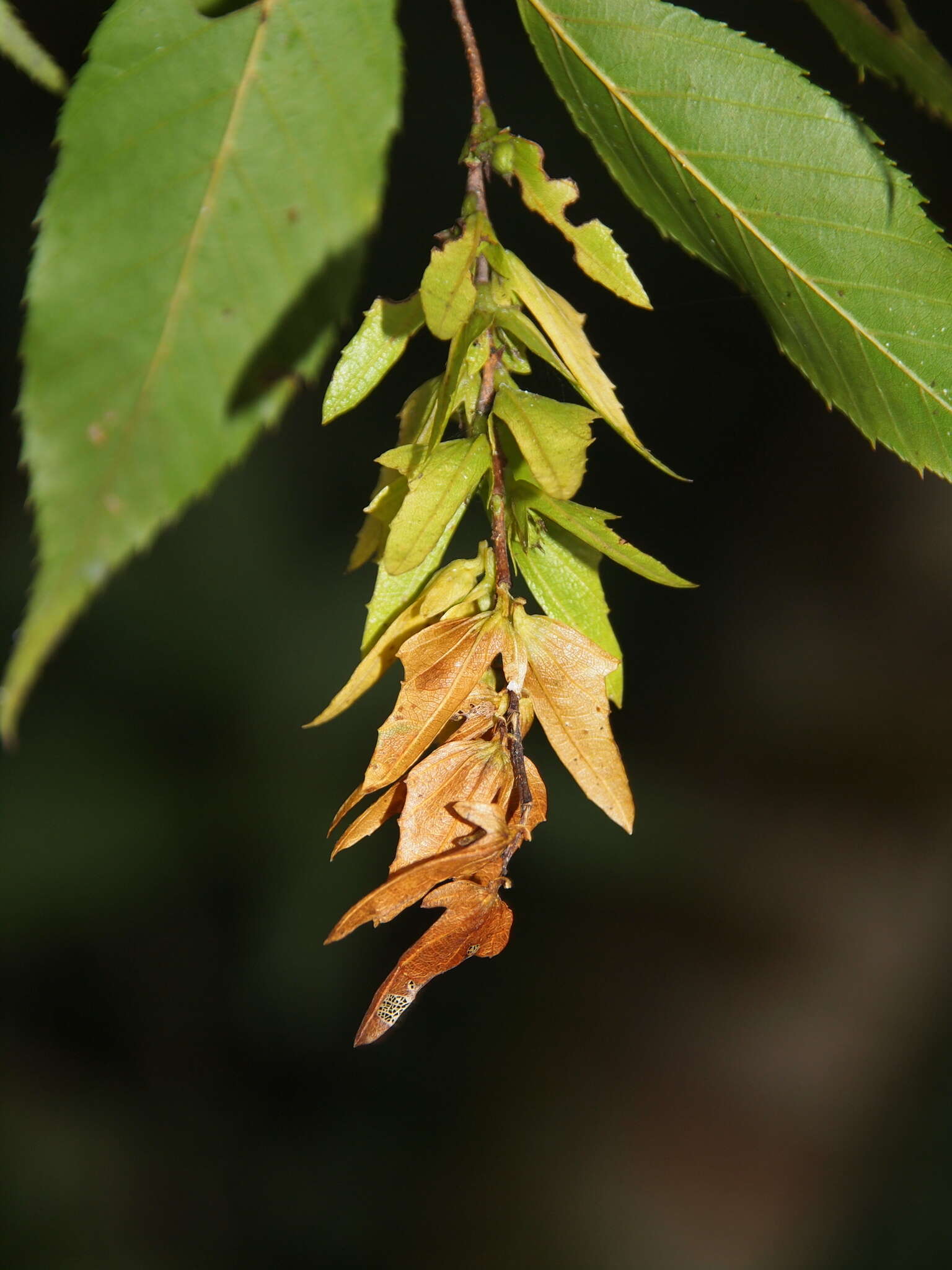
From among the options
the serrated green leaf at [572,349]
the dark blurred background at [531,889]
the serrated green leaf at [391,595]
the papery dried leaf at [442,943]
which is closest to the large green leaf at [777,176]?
the serrated green leaf at [572,349]

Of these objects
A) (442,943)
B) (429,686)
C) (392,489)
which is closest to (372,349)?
(392,489)

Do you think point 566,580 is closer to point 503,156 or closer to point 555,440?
point 555,440

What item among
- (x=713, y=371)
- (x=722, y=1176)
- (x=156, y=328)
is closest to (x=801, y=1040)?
(x=722, y=1176)

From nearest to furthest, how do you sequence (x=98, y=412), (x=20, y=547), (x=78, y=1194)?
(x=98, y=412) → (x=20, y=547) → (x=78, y=1194)

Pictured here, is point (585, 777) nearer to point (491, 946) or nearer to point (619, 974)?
point (491, 946)

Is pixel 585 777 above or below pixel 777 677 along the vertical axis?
above

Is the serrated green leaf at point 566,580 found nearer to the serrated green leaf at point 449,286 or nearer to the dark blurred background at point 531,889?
the serrated green leaf at point 449,286
